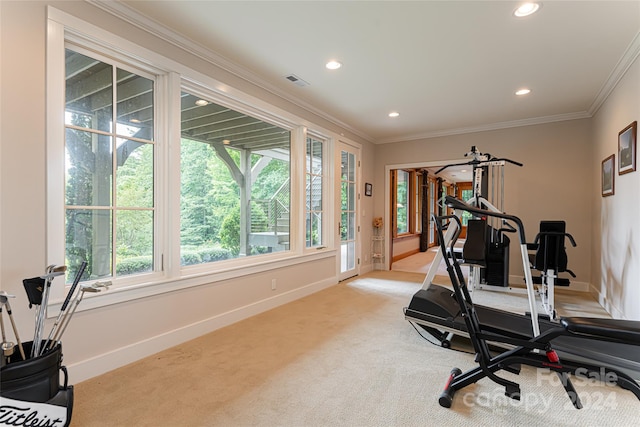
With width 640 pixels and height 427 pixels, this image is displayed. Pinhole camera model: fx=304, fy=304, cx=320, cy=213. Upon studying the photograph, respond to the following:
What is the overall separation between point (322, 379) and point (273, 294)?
171cm

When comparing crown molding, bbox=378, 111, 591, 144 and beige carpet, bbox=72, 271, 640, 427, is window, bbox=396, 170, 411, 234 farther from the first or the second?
beige carpet, bbox=72, 271, 640, 427

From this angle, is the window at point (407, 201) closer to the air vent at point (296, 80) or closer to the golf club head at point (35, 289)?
the air vent at point (296, 80)

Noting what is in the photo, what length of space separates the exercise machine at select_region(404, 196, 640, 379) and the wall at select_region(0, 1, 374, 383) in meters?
1.99

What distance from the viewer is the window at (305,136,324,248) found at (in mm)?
4402

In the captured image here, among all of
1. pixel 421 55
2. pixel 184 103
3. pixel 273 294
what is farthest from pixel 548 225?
pixel 184 103

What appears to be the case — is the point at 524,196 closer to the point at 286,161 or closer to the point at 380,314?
the point at 380,314

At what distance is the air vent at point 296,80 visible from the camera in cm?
332

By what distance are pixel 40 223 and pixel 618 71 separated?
5048 millimetres

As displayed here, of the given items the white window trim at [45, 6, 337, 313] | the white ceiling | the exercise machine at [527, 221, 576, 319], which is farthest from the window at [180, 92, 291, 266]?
the exercise machine at [527, 221, 576, 319]

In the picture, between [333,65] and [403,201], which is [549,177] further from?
[403,201]

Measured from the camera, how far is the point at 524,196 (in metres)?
4.82

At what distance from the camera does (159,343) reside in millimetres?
2422

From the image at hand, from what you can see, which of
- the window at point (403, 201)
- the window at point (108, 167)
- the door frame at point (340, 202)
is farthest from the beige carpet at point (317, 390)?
the window at point (403, 201)

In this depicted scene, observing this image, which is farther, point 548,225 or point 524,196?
point 524,196
